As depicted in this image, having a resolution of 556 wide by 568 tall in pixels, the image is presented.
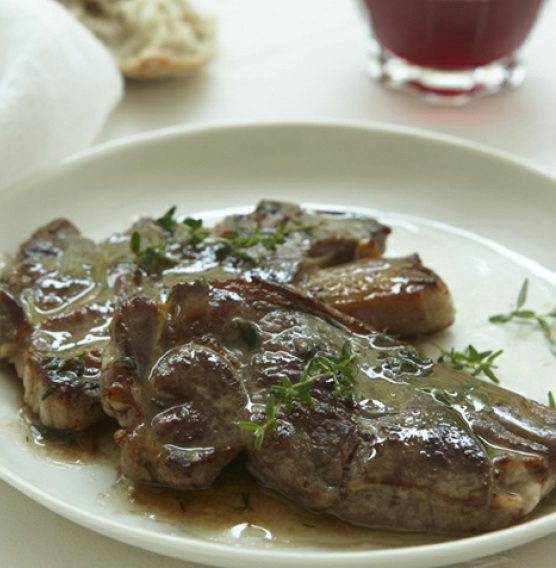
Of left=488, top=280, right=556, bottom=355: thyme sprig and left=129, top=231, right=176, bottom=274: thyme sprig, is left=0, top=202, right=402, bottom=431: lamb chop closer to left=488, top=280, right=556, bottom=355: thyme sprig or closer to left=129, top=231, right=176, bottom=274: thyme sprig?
left=129, top=231, right=176, bottom=274: thyme sprig

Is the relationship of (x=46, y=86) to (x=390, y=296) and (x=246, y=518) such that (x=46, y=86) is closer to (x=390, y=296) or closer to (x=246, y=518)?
(x=390, y=296)

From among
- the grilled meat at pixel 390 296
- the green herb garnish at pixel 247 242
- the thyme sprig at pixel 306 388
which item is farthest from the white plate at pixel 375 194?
the thyme sprig at pixel 306 388

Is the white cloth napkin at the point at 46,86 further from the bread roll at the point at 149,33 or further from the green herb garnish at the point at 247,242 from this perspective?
the green herb garnish at the point at 247,242

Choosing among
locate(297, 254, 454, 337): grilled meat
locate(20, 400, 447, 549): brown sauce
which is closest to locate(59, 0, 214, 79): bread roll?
locate(297, 254, 454, 337): grilled meat

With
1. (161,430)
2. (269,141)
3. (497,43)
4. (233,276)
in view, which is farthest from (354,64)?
(161,430)

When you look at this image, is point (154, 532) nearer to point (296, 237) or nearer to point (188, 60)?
point (296, 237)

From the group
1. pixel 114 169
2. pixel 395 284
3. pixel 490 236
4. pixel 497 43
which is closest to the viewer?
pixel 395 284
